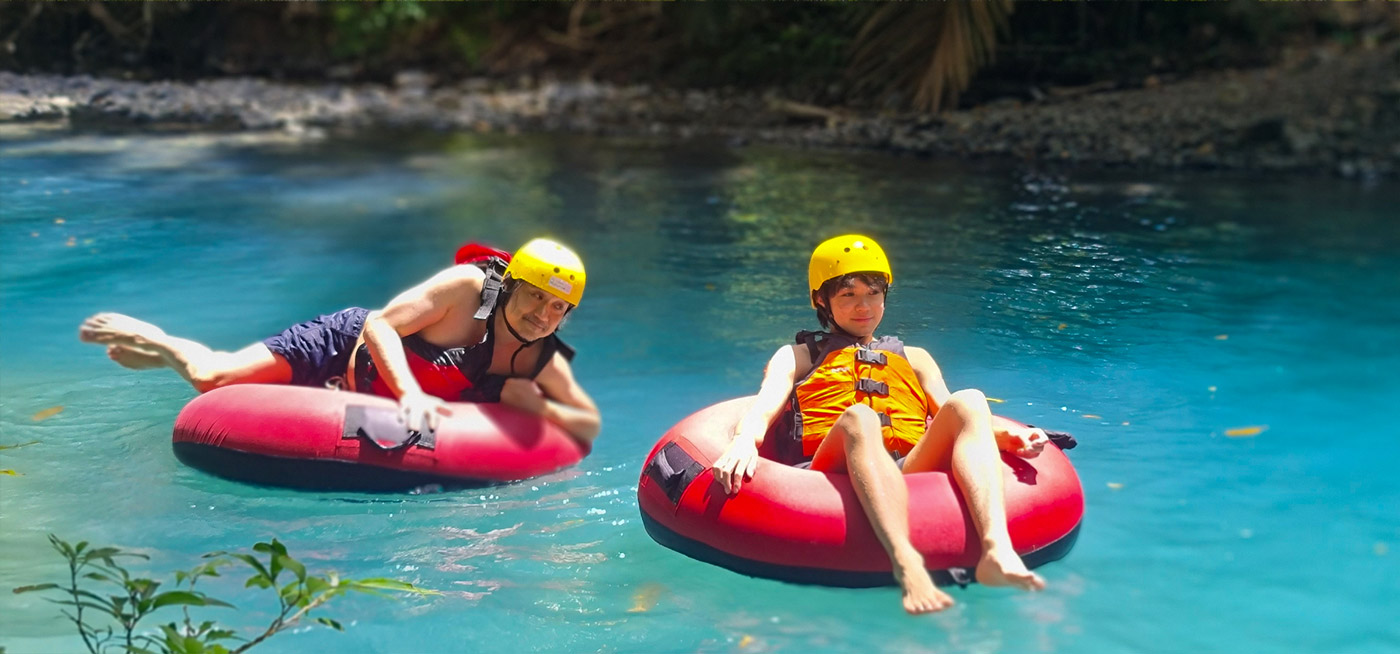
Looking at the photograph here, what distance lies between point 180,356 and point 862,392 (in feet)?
9.14

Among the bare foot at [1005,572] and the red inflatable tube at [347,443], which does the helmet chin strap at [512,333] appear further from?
the bare foot at [1005,572]

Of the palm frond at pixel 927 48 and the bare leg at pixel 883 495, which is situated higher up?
the palm frond at pixel 927 48

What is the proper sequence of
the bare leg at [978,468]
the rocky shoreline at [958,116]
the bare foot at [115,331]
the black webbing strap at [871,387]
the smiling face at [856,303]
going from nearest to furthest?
the bare leg at [978,468] → the black webbing strap at [871,387] → the smiling face at [856,303] → the bare foot at [115,331] → the rocky shoreline at [958,116]

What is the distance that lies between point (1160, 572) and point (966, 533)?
889 millimetres

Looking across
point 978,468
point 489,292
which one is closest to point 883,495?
point 978,468

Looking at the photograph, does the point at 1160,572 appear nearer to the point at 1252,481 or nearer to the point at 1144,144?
the point at 1252,481

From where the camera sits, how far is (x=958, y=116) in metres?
14.4

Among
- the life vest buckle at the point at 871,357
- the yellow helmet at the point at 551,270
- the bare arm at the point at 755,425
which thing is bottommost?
the bare arm at the point at 755,425

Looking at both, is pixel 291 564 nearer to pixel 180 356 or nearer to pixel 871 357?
pixel 871 357

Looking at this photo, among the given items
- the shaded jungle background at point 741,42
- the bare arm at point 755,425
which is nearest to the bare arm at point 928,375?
the bare arm at point 755,425

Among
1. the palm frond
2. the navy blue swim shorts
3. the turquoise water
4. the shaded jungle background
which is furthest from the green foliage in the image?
the navy blue swim shorts

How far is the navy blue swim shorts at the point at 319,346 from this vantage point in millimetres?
5441

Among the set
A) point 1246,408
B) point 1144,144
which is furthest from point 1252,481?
A: point 1144,144

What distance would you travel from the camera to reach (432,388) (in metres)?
5.24
